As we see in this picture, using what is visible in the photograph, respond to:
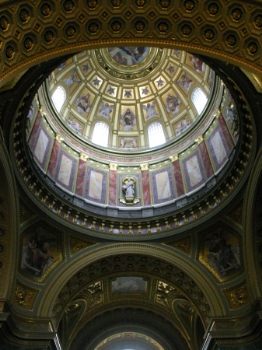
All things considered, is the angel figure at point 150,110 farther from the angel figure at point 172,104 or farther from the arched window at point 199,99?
→ the arched window at point 199,99

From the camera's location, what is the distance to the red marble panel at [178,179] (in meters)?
21.7

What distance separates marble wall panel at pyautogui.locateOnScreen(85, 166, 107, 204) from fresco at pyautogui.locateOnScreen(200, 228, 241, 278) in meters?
6.52

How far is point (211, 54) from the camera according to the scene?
10.7 metres

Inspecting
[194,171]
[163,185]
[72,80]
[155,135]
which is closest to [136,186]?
[163,185]

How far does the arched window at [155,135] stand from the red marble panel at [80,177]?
506 cm

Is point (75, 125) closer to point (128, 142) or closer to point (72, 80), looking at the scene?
point (72, 80)

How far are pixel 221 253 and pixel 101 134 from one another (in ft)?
36.9

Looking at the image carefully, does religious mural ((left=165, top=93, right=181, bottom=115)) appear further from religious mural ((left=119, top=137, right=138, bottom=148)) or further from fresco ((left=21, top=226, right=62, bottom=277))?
fresco ((left=21, top=226, right=62, bottom=277))

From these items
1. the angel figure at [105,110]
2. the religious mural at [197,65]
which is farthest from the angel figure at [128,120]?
the religious mural at [197,65]

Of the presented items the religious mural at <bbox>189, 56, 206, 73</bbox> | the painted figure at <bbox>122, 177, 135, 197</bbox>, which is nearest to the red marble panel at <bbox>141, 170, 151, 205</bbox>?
the painted figure at <bbox>122, 177, 135, 197</bbox>

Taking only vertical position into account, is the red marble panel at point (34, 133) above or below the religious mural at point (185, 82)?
below

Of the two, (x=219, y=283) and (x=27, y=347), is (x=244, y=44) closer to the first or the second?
(x=219, y=283)

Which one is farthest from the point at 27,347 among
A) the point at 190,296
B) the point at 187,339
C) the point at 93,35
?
the point at 93,35

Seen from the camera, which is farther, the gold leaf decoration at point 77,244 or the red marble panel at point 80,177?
the red marble panel at point 80,177
